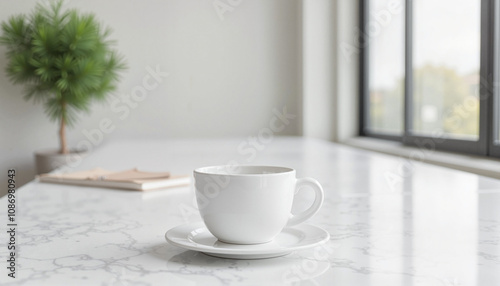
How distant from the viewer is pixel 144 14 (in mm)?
4105

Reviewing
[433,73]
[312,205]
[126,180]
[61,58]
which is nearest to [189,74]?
[61,58]

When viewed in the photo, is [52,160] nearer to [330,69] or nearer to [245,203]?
[330,69]

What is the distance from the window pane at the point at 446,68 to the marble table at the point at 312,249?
1.10 m

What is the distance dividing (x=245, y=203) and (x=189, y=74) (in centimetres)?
360

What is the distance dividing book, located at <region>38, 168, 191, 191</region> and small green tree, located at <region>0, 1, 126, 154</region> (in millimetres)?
2226

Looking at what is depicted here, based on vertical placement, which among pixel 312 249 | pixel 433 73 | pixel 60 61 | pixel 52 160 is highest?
pixel 60 61

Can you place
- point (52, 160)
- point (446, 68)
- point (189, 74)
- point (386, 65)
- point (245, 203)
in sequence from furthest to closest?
1. point (189, 74)
2. point (52, 160)
3. point (386, 65)
4. point (446, 68)
5. point (245, 203)

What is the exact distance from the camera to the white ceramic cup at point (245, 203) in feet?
2.14

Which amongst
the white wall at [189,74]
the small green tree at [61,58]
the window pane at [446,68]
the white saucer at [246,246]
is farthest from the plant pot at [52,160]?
the white saucer at [246,246]

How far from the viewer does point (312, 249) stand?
2.32 feet

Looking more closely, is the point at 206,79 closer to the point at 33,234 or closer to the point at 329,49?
the point at 329,49

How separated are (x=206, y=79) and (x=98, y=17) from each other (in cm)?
89

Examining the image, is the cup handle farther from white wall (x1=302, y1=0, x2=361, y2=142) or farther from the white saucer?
white wall (x1=302, y1=0, x2=361, y2=142)

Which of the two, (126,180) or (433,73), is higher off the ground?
(433,73)
